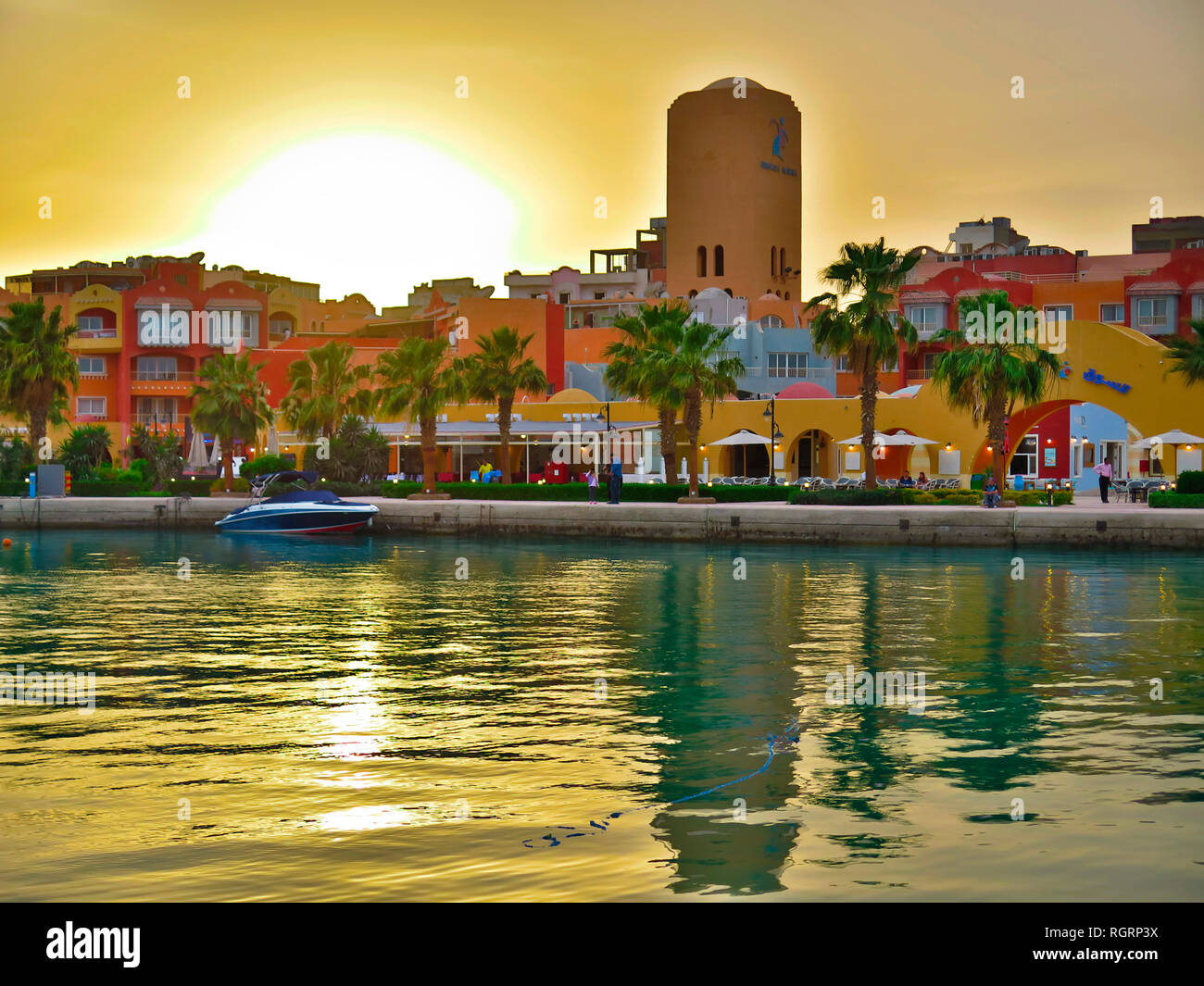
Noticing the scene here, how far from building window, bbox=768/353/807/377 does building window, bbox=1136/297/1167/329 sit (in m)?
19.3

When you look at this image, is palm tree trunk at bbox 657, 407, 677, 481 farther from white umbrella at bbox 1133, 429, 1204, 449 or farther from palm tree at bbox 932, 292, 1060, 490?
white umbrella at bbox 1133, 429, 1204, 449

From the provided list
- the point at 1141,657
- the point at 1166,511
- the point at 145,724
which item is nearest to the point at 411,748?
the point at 145,724

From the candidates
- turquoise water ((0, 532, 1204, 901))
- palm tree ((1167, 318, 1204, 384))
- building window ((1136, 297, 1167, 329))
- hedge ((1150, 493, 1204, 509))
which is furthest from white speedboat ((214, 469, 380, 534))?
building window ((1136, 297, 1167, 329))

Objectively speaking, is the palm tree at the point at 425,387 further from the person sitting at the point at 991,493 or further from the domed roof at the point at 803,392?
the person sitting at the point at 991,493

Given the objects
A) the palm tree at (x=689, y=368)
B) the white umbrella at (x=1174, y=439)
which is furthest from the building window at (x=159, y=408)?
the white umbrella at (x=1174, y=439)

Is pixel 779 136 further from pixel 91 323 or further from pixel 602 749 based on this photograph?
pixel 602 749

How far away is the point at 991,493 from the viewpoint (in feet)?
149

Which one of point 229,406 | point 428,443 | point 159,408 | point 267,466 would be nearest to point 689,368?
point 428,443

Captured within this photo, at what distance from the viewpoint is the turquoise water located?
925 cm

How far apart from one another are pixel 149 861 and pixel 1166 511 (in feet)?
124

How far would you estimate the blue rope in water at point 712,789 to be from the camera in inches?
396

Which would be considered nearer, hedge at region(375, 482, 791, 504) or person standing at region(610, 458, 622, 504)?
person standing at region(610, 458, 622, 504)

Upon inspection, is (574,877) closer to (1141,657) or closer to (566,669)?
(566,669)

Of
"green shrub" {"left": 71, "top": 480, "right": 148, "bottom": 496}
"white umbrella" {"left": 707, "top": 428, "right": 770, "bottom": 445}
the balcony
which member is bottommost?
"green shrub" {"left": 71, "top": 480, "right": 148, "bottom": 496}
